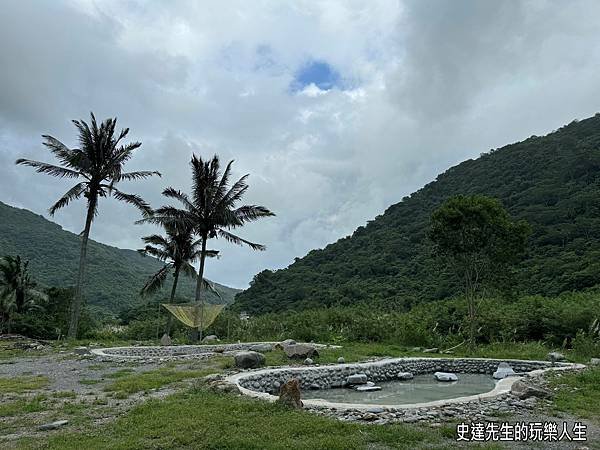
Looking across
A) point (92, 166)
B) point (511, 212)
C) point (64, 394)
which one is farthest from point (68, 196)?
point (511, 212)

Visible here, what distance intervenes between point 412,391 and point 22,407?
Result: 9241mm

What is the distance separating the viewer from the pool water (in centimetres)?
1159

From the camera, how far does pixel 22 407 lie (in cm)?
801

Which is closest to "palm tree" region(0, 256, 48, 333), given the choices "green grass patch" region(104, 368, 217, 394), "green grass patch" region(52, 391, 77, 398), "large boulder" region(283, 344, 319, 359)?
"large boulder" region(283, 344, 319, 359)

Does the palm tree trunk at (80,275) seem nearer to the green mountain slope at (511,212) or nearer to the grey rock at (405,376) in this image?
the grey rock at (405,376)

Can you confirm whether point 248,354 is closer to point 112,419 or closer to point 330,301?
point 112,419

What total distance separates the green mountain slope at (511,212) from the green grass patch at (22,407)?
21.8 meters

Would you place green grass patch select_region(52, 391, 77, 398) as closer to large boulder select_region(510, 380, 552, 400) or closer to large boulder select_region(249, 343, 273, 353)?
large boulder select_region(510, 380, 552, 400)

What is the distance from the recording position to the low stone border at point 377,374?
26.2ft

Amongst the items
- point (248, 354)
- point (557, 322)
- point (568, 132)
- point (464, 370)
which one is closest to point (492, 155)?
point (568, 132)

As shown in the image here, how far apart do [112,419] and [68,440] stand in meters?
1.21

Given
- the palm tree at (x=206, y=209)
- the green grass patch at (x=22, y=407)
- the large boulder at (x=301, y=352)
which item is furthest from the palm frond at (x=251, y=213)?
the green grass patch at (x=22, y=407)

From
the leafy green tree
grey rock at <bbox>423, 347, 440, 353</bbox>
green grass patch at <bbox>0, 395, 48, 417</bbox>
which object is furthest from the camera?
grey rock at <bbox>423, 347, 440, 353</bbox>

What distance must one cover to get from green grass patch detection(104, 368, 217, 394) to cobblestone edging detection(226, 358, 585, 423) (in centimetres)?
128
